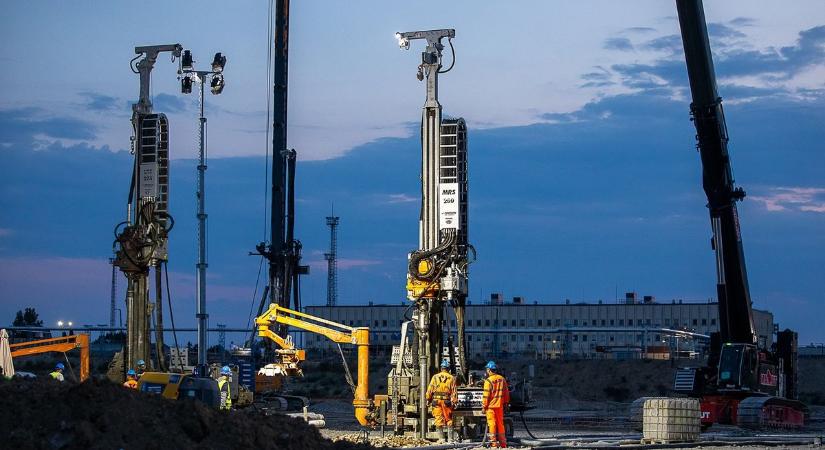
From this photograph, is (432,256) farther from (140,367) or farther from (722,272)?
(722,272)

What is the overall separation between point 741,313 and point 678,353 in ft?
154

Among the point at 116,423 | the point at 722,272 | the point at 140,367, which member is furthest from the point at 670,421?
the point at 116,423

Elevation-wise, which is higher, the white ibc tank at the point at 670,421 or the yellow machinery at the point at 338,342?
the yellow machinery at the point at 338,342

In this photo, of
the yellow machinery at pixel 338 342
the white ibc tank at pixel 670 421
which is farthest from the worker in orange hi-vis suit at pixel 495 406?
the yellow machinery at pixel 338 342

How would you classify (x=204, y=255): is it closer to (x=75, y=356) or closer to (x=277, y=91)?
(x=277, y=91)

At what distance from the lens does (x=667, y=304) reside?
10112 cm

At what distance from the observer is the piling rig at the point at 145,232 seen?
3647 centimetres

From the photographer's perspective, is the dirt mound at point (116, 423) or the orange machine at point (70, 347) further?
the orange machine at point (70, 347)

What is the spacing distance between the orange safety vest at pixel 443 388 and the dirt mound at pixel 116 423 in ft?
35.8

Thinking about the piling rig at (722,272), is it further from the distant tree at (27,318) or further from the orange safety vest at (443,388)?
the distant tree at (27,318)

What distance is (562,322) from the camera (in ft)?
342

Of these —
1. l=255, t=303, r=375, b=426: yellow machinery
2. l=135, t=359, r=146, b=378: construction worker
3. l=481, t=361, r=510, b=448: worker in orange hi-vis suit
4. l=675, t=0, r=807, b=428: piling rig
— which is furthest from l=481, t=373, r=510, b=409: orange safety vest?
l=675, t=0, r=807, b=428: piling rig

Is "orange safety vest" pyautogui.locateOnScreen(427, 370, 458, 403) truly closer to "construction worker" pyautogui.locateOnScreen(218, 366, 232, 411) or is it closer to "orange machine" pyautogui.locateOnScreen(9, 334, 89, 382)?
"construction worker" pyautogui.locateOnScreen(218, 366, 232, 411)

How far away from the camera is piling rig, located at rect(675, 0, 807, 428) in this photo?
1495 inches
